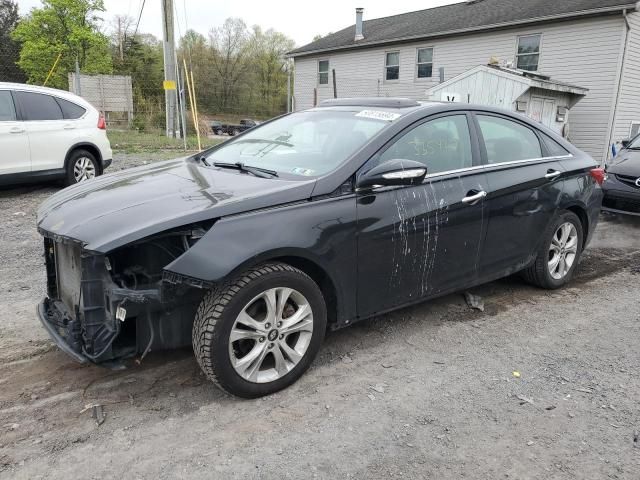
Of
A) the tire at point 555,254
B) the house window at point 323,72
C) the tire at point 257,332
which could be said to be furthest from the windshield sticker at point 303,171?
the house window at point 323,72

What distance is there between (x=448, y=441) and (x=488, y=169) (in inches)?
83.4

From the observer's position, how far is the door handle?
3753 mm

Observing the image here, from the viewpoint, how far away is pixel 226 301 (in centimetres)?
271

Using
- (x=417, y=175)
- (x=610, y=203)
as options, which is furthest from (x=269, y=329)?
(x=610, y=203)

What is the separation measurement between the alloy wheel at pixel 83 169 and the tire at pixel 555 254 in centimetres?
685

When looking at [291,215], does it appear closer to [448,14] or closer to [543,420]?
[543,420]

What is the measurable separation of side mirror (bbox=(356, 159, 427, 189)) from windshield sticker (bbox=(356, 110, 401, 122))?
53 centimetres

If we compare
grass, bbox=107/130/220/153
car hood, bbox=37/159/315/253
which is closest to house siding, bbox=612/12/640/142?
grass, bbox=107/130/220/153

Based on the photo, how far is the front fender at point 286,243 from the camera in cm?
263

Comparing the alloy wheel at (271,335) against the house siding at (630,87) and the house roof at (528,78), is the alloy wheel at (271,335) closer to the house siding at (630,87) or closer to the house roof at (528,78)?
the house roof at (528,78)

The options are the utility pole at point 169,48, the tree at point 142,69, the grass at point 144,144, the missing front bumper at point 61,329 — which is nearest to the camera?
the missing front bumper at point 61,329

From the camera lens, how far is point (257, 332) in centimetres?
287

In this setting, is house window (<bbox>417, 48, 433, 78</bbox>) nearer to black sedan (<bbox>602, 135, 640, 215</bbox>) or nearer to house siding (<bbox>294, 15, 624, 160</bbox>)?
house siding (<bbox>294, 15, 624, 160</bbox>)

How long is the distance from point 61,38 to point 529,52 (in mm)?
35450
